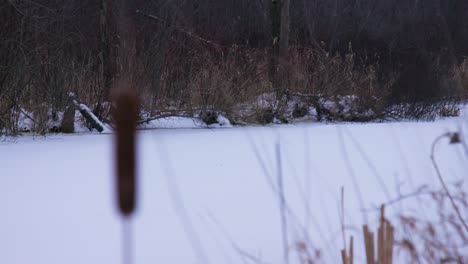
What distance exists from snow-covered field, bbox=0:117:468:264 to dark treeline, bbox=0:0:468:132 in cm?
141

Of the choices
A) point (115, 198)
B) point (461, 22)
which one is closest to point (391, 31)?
point (461, 22)

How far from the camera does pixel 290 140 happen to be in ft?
22.2

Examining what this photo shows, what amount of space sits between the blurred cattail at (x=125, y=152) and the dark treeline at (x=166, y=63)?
5.39 meters

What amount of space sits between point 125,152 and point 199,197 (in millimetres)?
3204

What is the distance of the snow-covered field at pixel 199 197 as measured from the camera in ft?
8.16

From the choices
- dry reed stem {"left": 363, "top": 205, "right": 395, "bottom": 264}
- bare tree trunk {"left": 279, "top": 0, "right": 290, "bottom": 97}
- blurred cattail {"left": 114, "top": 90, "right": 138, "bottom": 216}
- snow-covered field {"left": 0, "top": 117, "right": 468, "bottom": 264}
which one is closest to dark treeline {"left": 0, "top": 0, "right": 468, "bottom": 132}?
bare tree trunk {"left": 279, "top": 0, "right": 290, "bottom": 97}

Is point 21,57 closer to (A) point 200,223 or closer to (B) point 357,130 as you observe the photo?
(B) point 357,130

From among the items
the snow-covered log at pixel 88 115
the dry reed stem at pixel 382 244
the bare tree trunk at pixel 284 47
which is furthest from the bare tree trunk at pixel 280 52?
the dry reed stem at pixel 382 244

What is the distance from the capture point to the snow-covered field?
249 cm

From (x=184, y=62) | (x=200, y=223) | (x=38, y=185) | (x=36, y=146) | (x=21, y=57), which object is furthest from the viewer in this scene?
(x=184, y=62)

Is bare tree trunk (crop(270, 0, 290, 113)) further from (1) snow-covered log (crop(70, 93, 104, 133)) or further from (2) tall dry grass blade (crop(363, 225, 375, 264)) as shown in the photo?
(2) tall dry grass blade (crop(363, 225, 375, 264))

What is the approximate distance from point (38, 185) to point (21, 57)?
3.89 metres

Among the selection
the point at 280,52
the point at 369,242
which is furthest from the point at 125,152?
the point at 280,52

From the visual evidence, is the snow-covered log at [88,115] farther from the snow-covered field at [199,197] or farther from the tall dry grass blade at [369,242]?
the tall dry grass blade at [369,242]
